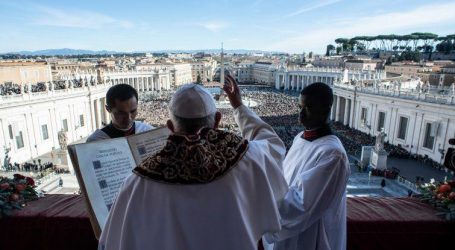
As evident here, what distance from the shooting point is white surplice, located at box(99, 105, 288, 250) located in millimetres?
1591

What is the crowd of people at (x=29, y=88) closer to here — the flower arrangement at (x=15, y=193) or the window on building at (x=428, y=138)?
the flower arrangement at (x=15, y=193)

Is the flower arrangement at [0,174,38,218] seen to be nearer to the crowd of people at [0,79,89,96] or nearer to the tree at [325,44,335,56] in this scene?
the crowd of people at [0,79,89,96]

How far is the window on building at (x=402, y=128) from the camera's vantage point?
27625 millimetres

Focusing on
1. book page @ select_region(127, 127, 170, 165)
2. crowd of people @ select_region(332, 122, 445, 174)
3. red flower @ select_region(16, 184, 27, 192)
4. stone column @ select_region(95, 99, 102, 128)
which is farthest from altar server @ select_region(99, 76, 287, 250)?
stone column @ select_region(95, 99, 102, 128)

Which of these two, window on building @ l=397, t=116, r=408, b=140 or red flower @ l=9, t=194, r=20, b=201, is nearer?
red flower @ l=9, t=194, r=20, b=201

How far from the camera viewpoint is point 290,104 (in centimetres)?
4512

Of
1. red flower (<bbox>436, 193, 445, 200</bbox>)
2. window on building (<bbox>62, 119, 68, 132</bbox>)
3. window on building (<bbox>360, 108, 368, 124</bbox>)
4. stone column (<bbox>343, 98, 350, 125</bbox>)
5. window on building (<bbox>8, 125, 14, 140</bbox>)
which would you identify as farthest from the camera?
stone column (<bbox>343, 98, 350, 125</bbox>)

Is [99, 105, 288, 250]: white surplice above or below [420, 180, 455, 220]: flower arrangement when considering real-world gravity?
above

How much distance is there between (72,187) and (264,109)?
2958 cm

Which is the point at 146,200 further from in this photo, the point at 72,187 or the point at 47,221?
the point at 72,187

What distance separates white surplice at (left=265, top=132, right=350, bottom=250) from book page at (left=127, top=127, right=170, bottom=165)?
1123 millimetres

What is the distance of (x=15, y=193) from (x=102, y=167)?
75.4 inches

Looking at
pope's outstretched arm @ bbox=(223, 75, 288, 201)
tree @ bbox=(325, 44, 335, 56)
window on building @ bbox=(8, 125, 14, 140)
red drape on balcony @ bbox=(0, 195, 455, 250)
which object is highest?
tree @ bbox=(325, 44, 335, 56)

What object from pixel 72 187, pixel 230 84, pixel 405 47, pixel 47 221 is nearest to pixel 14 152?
pixel 72 187
